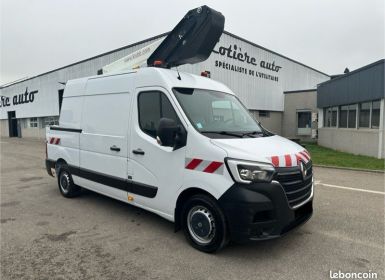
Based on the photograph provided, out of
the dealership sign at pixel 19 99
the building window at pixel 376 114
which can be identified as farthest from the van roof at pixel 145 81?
the dealership sign at pixel 19 99

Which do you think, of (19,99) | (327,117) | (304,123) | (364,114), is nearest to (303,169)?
(364,114)

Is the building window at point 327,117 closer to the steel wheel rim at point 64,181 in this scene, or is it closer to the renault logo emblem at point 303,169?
the renault logo emblem at point 303,169

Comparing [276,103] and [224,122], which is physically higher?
[276,103]

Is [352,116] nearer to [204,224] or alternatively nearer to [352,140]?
[352,140]

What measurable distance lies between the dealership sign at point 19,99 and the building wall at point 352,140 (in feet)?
101

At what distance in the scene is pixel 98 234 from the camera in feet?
14.5

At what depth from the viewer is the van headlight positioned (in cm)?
339

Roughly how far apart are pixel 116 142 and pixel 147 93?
3.45 feet

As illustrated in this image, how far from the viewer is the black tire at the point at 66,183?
636cm

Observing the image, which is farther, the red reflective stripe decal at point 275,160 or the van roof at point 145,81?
the van roof at point 145,81

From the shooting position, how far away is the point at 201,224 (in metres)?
3.82

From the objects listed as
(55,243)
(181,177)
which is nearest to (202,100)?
(181,177)

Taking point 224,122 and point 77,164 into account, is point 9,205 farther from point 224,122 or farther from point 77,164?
point 224,122

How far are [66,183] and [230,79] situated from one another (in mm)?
15989
